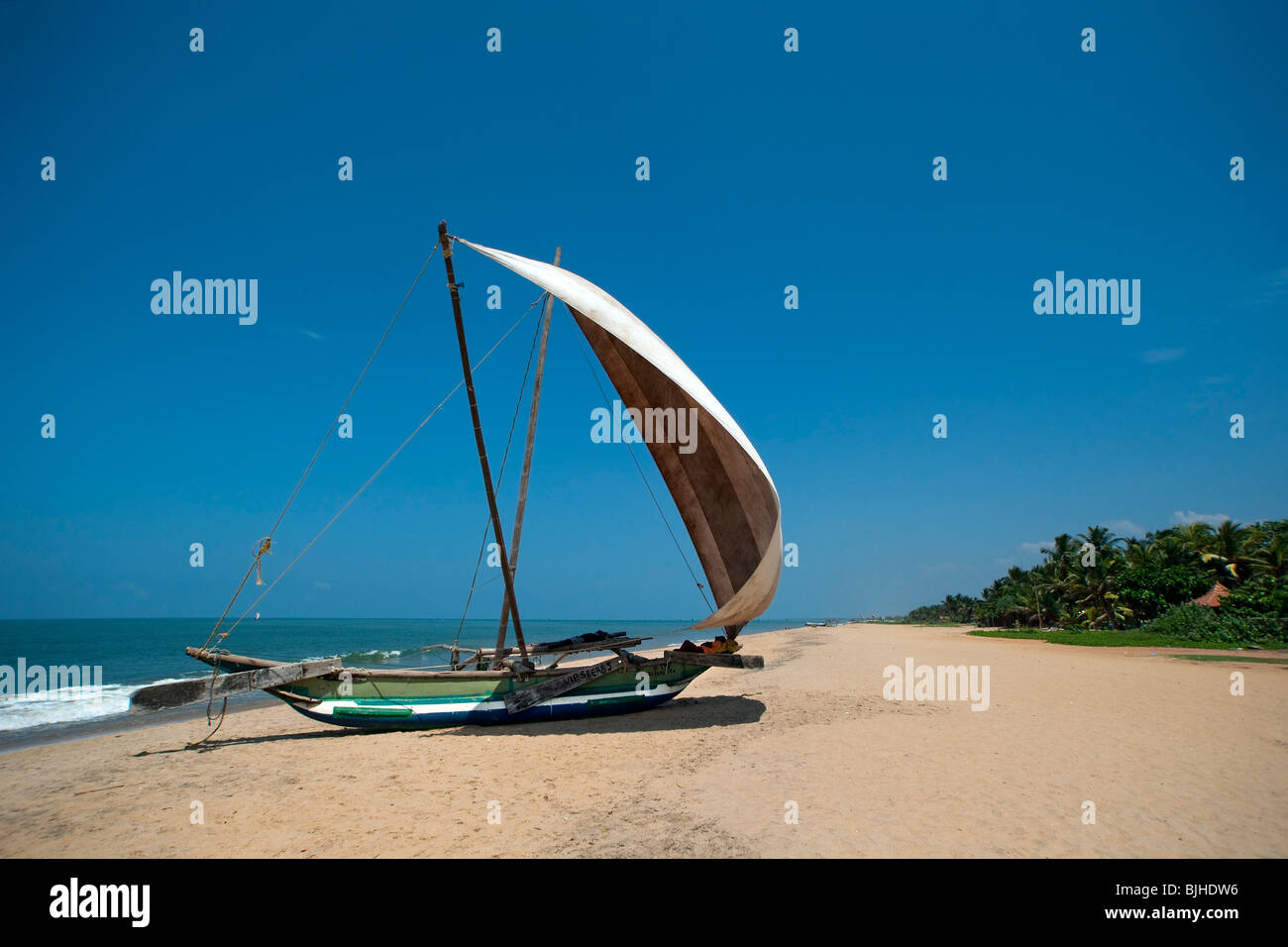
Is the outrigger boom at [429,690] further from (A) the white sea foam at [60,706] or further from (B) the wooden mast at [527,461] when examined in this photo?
(A) the white sea foam at [60,706]

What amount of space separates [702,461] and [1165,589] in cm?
4054

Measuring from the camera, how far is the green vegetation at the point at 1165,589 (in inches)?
1101

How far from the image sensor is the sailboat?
10906 millimetres

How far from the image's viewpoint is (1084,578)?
43812mm

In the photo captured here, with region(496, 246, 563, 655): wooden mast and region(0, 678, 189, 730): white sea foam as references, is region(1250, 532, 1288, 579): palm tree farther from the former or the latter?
region(0, 678, 189, 730): white sea foam

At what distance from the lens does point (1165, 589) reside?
1489 inches

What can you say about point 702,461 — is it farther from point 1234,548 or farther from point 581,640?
point 1234,548

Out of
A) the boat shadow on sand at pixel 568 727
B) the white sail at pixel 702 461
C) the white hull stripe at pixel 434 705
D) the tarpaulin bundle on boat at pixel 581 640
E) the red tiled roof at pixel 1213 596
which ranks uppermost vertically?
the white sail at pixel 702 461

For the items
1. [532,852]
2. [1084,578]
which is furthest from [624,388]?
[1084,578]

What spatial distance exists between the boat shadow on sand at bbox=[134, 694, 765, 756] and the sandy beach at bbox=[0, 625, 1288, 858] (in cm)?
9

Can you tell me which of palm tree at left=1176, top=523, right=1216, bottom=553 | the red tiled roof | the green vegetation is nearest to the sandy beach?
the green vegetation

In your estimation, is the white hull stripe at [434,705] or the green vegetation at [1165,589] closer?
the white hull stripe at [434,705]

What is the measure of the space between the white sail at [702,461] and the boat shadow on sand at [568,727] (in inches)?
71.5

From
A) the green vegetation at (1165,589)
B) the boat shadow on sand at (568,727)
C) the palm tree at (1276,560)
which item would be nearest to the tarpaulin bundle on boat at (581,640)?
the boat shadow on sand at (568,727)
